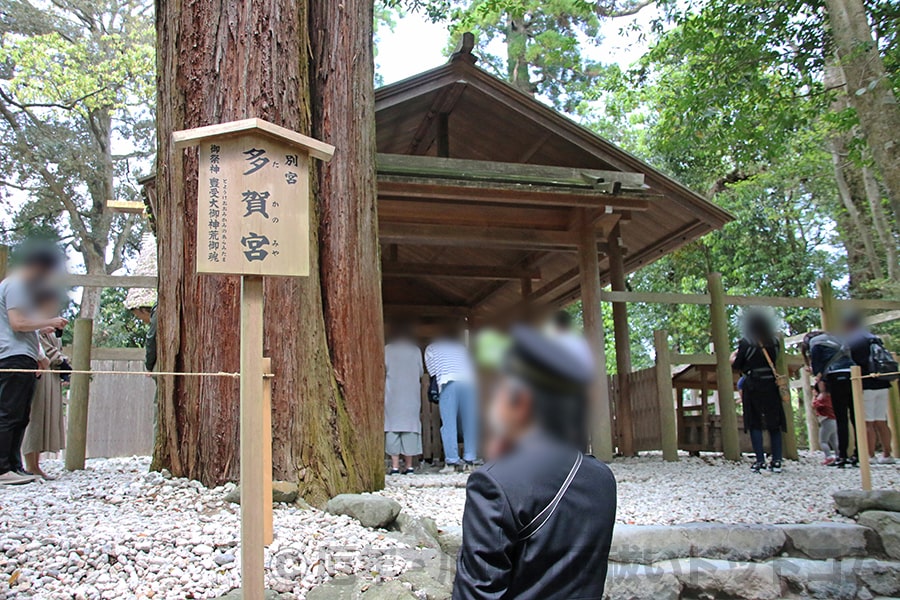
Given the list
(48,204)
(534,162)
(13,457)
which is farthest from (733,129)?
(48,204)

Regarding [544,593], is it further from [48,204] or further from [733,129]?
[48,204]

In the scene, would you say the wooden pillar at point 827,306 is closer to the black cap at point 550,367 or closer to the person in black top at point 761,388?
the person in black top at point 761,388

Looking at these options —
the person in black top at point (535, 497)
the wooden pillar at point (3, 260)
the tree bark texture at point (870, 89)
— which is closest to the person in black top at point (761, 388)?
the tree bark texture at point (870, 89)

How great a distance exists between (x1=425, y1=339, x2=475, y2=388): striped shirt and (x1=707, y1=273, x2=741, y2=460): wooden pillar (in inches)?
147

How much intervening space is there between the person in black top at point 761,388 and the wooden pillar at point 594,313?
5.20 feet

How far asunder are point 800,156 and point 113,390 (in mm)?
15737

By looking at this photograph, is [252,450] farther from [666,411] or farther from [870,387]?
[870,387]

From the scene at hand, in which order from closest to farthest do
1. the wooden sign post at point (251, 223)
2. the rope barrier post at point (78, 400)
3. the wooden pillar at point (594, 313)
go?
1. the wooden sign post at point (251, 223)
2. the rope barrier post at point (78, 400)
3. the wooden pillar at point (594, 313)

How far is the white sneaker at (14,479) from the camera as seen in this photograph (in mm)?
5406

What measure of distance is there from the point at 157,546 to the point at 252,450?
0.99 meters

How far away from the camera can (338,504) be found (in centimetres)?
438

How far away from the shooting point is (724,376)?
9320 millimetres

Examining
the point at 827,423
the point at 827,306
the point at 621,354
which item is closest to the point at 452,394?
the point at 621,354

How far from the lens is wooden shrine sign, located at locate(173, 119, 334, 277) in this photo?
3164mm
